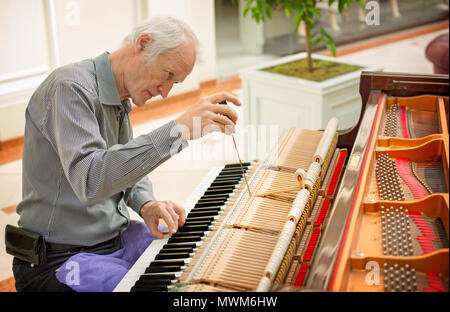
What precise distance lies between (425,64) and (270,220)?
8.22 meters

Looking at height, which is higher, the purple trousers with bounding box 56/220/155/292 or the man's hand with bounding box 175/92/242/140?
the man's hand with bounding box 175/92/242/140

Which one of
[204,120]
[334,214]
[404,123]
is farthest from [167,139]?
[404,123]

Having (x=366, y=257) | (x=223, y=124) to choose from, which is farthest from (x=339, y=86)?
(x=366, y=257)

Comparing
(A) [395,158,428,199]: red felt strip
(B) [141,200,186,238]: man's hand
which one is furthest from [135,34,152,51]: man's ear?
(A) [395,158,428,199]: red felt strip

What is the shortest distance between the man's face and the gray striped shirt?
0.29ft

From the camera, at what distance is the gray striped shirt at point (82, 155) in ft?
6.49

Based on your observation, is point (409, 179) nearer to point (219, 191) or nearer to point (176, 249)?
point (219, 191)

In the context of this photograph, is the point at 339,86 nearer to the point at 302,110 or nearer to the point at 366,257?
the point at 302,110

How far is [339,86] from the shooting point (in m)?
4.86

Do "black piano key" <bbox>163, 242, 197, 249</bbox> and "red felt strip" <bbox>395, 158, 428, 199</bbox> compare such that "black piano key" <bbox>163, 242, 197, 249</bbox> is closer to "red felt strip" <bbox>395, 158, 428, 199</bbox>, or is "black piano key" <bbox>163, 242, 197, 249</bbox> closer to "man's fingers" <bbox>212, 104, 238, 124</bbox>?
"man's fingers" <bbox>212, 104, 238, 124</bbox>

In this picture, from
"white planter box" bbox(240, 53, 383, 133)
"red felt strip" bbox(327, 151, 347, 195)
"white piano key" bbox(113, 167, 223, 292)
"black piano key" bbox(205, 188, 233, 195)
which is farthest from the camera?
"white planter box" bbox(240, 53, 383, 133)

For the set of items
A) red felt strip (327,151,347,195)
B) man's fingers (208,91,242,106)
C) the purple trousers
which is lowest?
the purple trousers

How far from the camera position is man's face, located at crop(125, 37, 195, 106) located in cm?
215

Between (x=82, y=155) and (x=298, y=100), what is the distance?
322 centimetres
